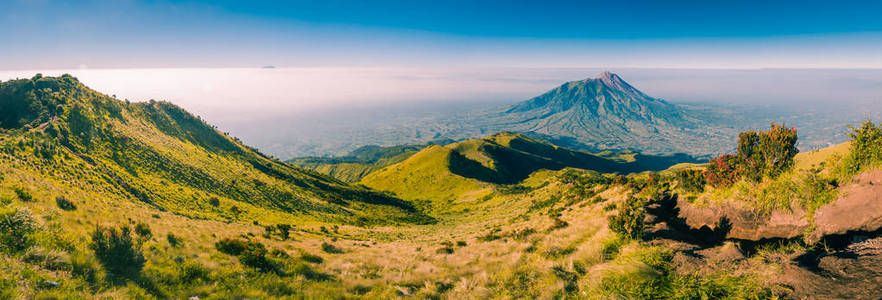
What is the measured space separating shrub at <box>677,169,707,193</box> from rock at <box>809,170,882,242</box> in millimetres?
6218

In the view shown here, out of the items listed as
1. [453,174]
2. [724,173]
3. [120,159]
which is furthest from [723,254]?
[453,174]

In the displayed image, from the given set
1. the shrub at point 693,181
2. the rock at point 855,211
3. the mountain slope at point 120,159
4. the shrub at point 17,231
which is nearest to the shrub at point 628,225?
the rock at point 855,211

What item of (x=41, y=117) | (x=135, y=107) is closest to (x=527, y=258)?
(x=41, y=117)

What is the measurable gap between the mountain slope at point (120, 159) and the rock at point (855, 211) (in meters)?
41.4

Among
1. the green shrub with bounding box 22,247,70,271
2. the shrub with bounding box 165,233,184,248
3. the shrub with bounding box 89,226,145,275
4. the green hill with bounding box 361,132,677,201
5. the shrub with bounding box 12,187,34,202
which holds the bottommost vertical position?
the green hill with bounding box 361,132,677,201

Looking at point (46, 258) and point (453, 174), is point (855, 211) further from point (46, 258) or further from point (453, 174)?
point (453, 174)

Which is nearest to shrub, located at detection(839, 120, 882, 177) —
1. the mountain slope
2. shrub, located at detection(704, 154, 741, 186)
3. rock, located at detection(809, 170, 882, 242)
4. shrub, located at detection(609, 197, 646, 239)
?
rock, located at detection(809, 170, 882, 242)

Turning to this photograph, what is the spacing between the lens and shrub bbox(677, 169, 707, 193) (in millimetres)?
16281

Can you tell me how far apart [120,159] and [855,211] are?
65.3m

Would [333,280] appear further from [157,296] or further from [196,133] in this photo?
[196,133]

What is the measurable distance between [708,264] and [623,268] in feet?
8.91

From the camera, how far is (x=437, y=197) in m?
110

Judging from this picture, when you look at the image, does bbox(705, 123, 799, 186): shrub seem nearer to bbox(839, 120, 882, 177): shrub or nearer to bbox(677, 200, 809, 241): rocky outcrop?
bbox(677, 200, 809, 241): rocky outcrop

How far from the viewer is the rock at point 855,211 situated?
347 inches
